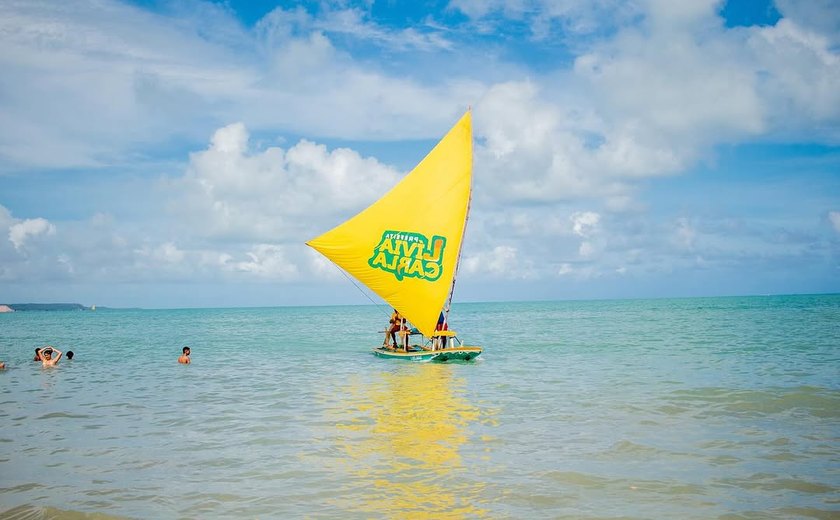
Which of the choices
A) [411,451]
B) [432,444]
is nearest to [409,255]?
[432,444]

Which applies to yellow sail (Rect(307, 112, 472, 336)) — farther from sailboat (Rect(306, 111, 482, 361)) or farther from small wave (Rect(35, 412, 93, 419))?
small wave (Rect(35, 412, 93, 419))

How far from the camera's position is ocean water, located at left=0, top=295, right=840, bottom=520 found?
8.32m

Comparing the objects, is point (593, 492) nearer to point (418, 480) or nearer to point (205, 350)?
point (418, 480)

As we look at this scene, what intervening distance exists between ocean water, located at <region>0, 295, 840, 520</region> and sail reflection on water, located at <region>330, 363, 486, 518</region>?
44 millimetres

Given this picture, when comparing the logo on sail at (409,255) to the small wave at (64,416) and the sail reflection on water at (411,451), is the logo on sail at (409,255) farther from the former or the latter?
the small wave at (64,416)

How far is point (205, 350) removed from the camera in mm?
37875

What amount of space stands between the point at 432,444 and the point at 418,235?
1343 cm

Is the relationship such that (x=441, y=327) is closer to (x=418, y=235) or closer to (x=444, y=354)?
(x=444, y=354)

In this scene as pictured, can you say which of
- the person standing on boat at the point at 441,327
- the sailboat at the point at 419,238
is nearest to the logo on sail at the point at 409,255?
the sailboat at the point at 419,238

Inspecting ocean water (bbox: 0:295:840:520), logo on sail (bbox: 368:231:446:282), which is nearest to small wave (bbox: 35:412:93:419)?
ocean water (bbox: 0:295:840:520)

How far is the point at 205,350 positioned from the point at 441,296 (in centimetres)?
1995

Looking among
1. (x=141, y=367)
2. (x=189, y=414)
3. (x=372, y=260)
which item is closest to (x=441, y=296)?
(x=372, y=260)

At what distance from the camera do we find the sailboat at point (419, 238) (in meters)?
24.0

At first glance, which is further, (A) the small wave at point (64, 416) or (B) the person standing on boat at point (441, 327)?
(B) the person standing on boat at point (441, 327)
